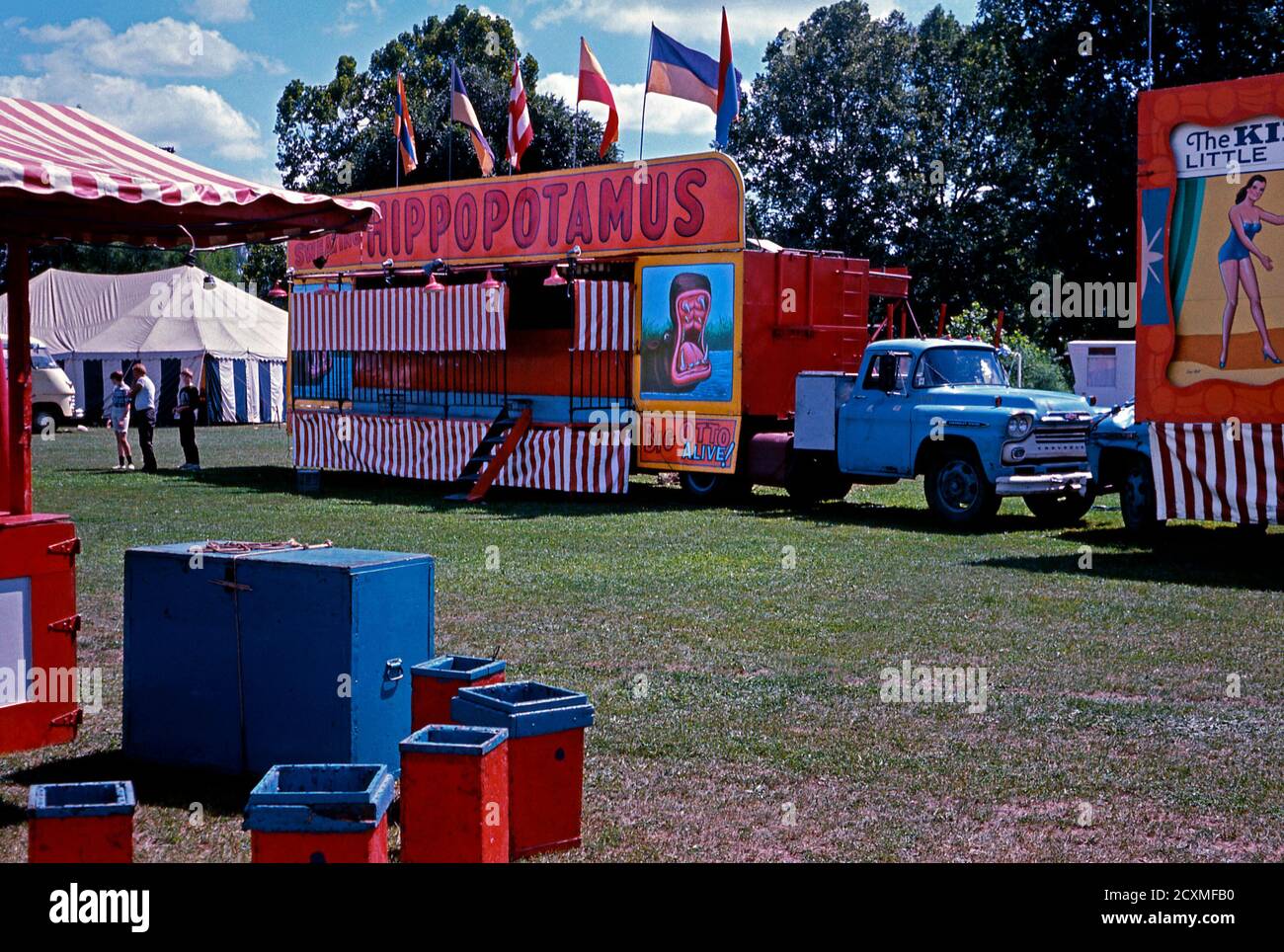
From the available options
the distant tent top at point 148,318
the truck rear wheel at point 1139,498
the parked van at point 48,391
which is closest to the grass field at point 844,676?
the truck rear wheel at point 1139,498

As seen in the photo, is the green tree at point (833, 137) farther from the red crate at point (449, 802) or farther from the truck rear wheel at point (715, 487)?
the red crate at point (449, 802)

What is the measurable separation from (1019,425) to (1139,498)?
5.36ft

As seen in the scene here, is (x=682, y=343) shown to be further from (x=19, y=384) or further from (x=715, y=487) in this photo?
(x=19, y=384)

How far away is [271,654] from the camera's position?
6.70m

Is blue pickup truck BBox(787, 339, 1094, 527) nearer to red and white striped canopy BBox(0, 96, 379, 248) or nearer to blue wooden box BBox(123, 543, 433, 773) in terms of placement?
red and white striped canopy BBox(0, 96, 379, 248)

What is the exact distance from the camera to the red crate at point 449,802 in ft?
17.1

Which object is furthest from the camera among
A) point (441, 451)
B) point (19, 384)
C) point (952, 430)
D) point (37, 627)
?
point (441, 451)

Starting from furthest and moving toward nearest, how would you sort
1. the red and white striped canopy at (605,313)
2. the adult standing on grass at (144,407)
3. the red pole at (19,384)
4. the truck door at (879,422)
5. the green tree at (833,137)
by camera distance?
the green tree at (833,137) → the adult standing on grass at (144,407) → the red and white striped canopy at (605,313) → the truck door at (879,422) → the red pole at (19,384)

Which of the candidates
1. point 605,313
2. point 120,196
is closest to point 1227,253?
point 605,313

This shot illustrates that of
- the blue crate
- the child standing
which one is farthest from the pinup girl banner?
the child standing

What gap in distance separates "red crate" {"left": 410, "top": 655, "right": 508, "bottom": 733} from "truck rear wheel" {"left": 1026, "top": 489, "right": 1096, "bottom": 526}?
12.5 meters

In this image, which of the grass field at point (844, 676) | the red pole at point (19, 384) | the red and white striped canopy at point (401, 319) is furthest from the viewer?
the red and white striped canopy at point (401, 319)

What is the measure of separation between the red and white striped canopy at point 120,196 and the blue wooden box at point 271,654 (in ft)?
5.55

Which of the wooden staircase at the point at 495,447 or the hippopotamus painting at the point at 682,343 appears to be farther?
the wooden staircase at the point at 495,447
